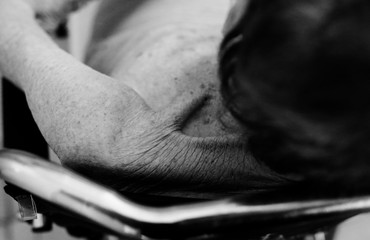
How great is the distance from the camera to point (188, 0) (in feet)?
2.78

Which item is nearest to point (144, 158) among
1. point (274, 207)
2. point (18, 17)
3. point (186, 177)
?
Result: point (186, 177)

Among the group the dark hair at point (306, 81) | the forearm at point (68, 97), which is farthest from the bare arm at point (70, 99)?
the dark hair at point (306, 81)

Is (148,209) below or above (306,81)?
below

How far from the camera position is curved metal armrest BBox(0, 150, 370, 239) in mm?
417

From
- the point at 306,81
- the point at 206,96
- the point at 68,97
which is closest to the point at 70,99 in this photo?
the point at 68,97

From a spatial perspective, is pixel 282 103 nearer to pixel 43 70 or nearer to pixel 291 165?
pixel 291 165

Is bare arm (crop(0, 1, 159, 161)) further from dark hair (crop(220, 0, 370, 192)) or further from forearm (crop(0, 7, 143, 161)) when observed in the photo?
dark hair (crop(220, 0, 370, 192))

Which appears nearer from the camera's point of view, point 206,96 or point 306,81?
point 306,81

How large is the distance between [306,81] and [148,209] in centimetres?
17

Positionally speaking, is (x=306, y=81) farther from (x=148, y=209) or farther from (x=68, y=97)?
(x=68, y=97)

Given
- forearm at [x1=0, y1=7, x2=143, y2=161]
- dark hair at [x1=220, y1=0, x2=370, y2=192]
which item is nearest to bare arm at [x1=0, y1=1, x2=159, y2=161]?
forearm at [x1=0, y1=7, x2=143, y2=161]

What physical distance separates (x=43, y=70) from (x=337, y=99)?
14.2 inches

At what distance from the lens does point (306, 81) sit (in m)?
0.38

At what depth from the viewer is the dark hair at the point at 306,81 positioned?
372 mm
